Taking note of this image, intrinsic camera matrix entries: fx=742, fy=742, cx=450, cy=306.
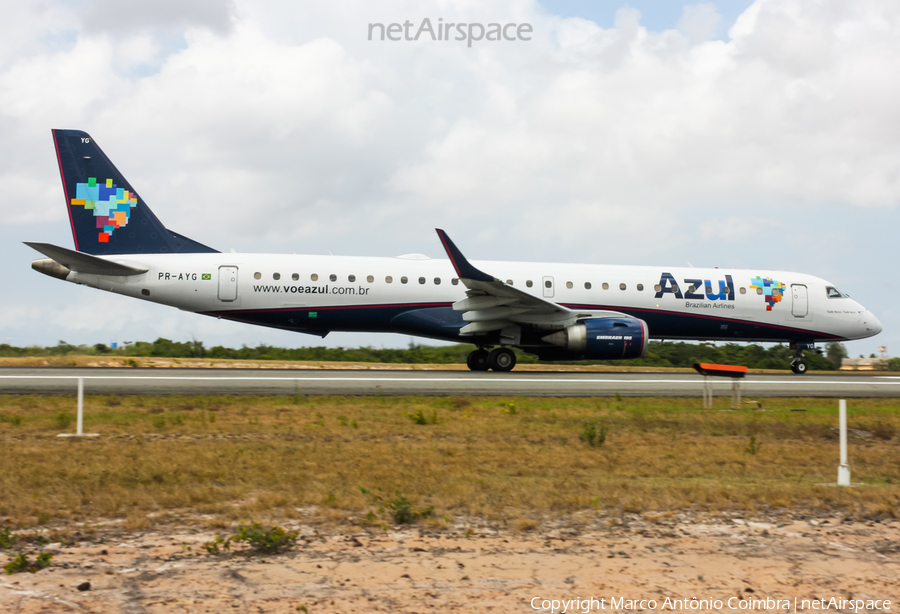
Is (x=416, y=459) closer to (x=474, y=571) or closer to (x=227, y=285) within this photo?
(x=474, y=571)

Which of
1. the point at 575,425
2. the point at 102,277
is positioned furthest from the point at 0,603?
the point at 102,277

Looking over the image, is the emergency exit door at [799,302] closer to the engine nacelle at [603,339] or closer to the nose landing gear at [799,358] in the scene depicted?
the nose landing gear at [799,358]

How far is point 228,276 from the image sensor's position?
68.7 ft

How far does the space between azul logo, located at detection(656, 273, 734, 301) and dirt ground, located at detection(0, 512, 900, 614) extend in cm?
1704

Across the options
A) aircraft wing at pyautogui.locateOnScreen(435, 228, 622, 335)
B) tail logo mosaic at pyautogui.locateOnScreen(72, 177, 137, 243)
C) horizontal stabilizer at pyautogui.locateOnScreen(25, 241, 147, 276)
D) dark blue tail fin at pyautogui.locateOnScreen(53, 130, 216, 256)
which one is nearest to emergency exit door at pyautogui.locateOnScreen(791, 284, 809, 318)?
aircraft wing at pyautogui.locateOnScreen(435, 228, 622, 335)

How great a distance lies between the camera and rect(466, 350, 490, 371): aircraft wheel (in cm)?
2211

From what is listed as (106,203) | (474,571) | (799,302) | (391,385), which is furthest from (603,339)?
(474,571)

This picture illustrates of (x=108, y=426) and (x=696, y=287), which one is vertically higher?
(x=696, y=287)

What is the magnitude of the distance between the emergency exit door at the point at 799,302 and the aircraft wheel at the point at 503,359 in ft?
31.5

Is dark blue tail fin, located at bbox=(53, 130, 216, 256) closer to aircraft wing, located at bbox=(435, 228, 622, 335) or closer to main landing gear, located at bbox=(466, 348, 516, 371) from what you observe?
aircraft wing, located at bbox=(435, 228, 622, 335)

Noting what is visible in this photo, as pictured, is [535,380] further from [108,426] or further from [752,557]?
[752,557]

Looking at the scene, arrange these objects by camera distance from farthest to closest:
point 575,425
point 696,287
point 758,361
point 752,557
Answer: point 758,361 < point 696,287 < point 575,425 < point 752,557

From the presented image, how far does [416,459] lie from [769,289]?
1850 centimetres

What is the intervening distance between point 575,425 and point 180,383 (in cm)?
847
